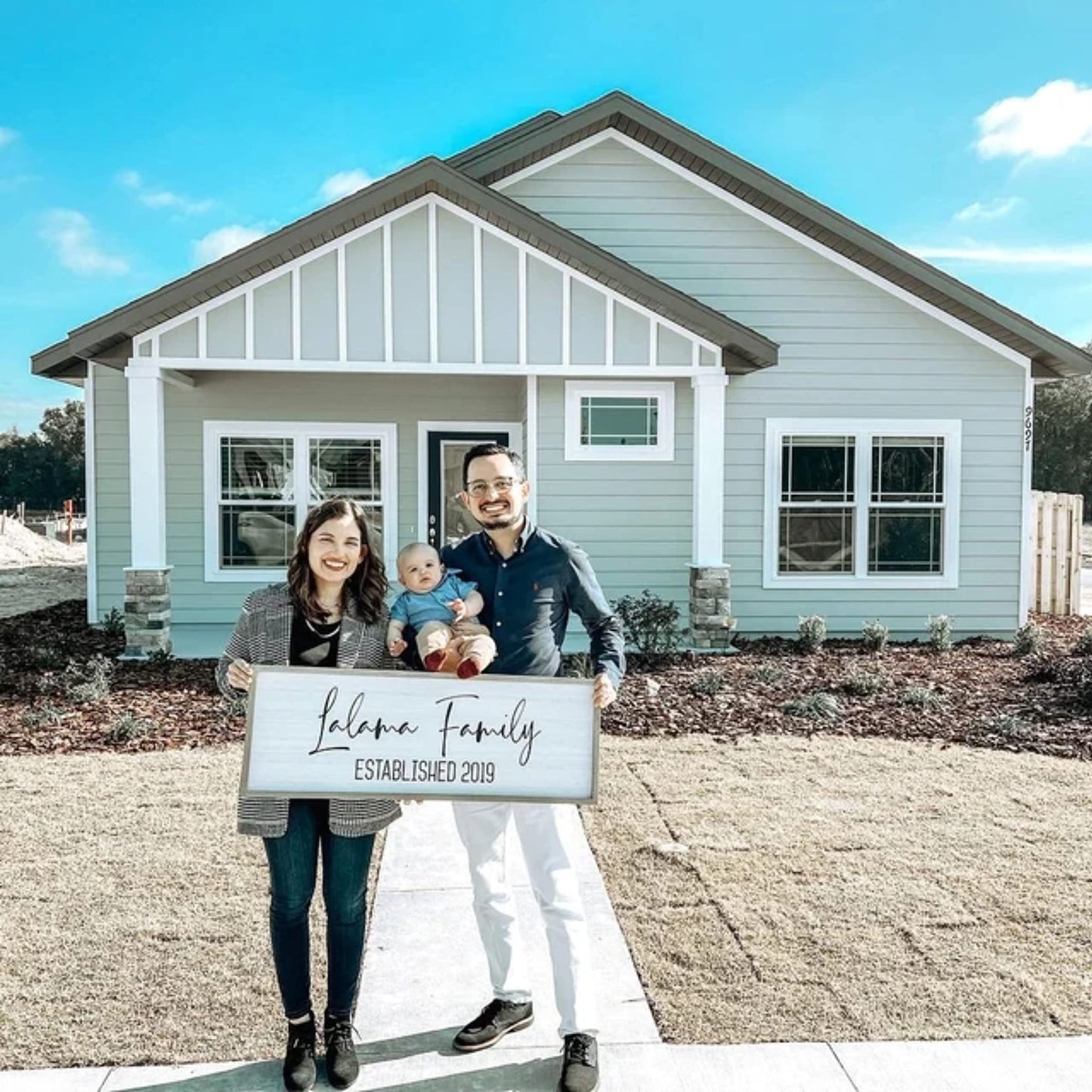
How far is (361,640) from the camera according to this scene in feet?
9.36

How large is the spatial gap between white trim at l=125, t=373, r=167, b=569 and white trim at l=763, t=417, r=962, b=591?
6.15 meters

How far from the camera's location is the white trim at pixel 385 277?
859 centimetres

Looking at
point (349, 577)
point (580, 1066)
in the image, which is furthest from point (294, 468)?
point (580, 1066)

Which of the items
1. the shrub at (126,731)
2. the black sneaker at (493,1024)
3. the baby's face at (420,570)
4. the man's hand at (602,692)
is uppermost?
the baby's face at (420,570)

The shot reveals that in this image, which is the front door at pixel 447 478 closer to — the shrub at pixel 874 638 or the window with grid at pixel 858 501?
the window with grid at pixel 858 501

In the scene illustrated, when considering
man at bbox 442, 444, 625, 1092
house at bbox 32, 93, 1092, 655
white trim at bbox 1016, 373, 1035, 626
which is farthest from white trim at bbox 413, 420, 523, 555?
man at bbox 442, 444, 625, 1092

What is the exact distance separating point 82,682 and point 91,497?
3.65m

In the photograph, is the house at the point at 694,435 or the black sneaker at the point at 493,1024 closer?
the black sneaker at the point at 493,1024

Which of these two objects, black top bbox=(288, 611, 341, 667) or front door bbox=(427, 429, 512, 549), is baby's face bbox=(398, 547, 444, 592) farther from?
front door bbox=(427, 429, 512, 549)

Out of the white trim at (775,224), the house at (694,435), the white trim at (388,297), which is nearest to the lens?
the white trim at (388,297)

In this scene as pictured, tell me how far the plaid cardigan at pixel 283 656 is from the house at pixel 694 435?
6.99m

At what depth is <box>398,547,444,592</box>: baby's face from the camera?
9.24ft

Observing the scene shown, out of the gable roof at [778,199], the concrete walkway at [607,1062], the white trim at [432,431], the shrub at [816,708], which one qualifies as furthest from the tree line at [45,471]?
the concrete walkway at [607,1062]

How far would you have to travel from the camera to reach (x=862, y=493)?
10789mm
